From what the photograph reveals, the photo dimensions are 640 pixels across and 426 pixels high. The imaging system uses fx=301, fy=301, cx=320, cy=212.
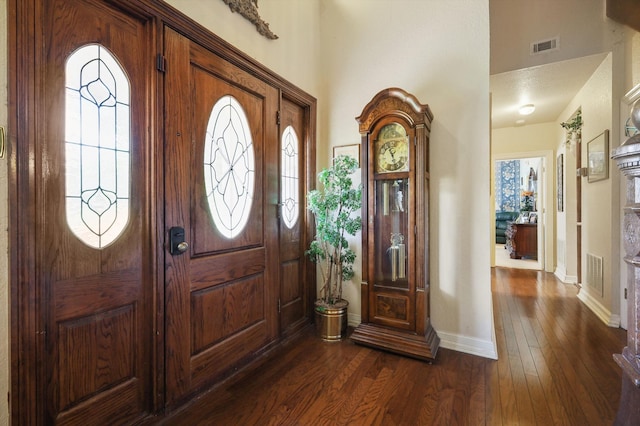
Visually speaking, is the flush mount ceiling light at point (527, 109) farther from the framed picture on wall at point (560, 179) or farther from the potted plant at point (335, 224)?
the potted plant at point (335, 224)

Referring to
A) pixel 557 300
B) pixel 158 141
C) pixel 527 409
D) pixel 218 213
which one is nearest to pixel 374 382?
pixel 527 409

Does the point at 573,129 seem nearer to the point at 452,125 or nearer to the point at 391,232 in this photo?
the point at 452,125

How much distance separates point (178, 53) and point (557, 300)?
474cm

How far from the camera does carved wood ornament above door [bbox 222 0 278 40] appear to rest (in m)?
2.05

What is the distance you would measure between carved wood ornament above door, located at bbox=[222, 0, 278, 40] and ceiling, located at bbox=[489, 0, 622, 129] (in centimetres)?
276

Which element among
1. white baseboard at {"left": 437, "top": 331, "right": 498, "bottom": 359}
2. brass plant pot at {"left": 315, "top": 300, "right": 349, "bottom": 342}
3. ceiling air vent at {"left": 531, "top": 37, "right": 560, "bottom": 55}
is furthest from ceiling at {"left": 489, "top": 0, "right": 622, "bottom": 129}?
brass plant pot at {"left": 315, "top": 300, "right": 349, "bottom": 342}

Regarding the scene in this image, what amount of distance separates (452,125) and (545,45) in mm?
1971

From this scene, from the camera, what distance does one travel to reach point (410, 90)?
2699 millimetres

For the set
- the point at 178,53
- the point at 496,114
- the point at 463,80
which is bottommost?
the point at 178,53

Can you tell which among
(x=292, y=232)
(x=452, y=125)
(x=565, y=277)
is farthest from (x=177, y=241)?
(x=565, y=277)

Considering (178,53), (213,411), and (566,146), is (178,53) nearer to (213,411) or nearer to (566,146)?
(213,411)

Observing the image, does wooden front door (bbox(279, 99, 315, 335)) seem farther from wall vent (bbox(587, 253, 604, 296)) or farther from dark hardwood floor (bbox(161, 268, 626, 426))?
wall vent (bbox(587, 253, 604, 296))

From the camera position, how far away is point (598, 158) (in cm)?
341

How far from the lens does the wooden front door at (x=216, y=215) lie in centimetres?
173
